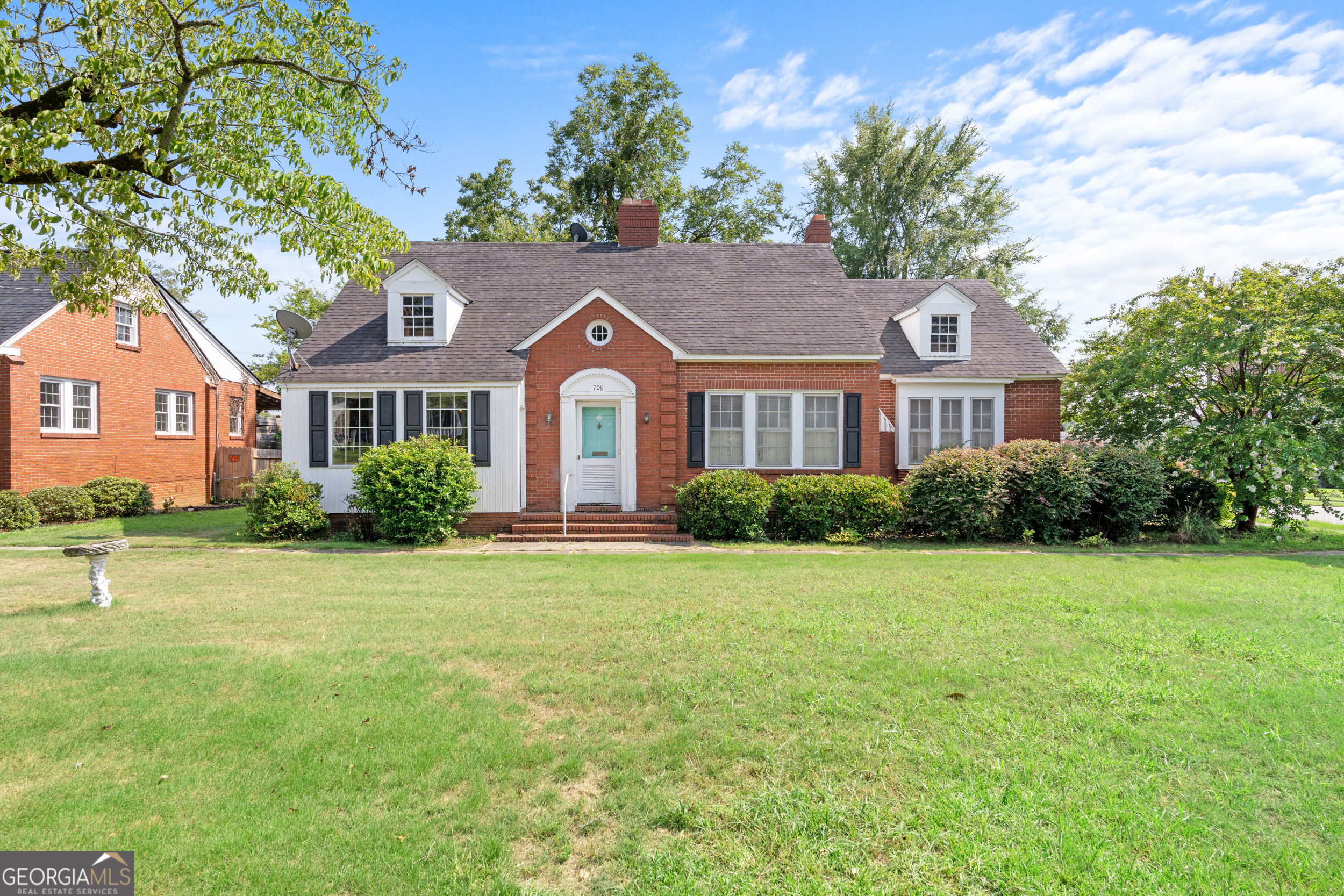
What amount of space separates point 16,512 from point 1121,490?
76.8ft

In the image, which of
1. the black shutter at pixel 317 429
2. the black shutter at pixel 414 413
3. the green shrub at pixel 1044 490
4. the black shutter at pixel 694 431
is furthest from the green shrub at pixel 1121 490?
the black shutter at pixel 317 429

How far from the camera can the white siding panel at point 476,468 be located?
13.9m

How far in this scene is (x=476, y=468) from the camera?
13.9 meters

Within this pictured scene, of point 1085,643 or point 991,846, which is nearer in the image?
point 991,846

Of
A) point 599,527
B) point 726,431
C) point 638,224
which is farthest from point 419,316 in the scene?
point 726,431

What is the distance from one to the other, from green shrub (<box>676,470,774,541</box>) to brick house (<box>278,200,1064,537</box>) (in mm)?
1251

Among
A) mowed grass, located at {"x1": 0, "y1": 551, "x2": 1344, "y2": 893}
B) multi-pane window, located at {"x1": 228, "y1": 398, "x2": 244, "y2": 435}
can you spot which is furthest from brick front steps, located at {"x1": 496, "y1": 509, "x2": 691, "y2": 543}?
multi-pane window, located at {"x1": 228, "y1": 398, "x2": 244, "y2": 435}

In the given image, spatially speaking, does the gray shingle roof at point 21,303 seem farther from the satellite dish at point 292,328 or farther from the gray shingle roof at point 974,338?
the gray shingle roof at point 974,338

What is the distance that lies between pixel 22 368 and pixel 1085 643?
72.6ft

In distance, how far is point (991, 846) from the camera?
2.92 metres

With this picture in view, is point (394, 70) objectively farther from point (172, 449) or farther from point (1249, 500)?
point (172, 449)

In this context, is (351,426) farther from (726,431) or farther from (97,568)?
(726,431)

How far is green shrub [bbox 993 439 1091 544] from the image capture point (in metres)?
12.5

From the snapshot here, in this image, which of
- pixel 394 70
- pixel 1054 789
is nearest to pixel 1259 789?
pixel 1054 789
